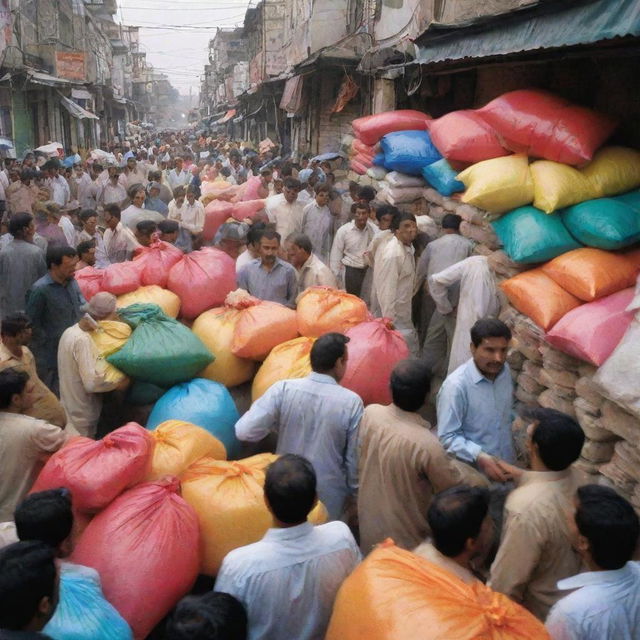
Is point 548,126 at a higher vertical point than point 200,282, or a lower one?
higher

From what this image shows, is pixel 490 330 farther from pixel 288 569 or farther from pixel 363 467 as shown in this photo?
pixel 288 569

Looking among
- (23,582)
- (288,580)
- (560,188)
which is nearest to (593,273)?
(560,188)

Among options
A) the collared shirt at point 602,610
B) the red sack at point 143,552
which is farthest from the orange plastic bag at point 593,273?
the red sack at point 143,552

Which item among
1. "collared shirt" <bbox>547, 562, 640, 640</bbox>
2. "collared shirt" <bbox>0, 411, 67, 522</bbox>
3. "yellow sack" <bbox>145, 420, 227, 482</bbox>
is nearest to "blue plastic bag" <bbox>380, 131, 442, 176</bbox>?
"yellow sack" <bbox>145, 420, 227, 482</bbox>

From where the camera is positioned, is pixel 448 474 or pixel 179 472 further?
pixel 179 472

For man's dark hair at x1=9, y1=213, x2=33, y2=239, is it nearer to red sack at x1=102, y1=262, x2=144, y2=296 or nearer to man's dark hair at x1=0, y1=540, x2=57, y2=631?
red sack at x1=102, y1=262, x2=144, y2=296

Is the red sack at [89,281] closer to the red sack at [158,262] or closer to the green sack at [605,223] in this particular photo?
the red sack at [158,262]

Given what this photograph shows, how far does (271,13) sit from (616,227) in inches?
1060

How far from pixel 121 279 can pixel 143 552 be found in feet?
9.04

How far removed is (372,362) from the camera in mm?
3844

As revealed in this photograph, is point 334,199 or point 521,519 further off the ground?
point 334,199

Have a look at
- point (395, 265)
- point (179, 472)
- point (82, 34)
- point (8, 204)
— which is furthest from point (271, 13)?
point (179, 472)

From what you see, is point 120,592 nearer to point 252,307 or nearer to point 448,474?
point 448,474

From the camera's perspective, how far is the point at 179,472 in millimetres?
3002
